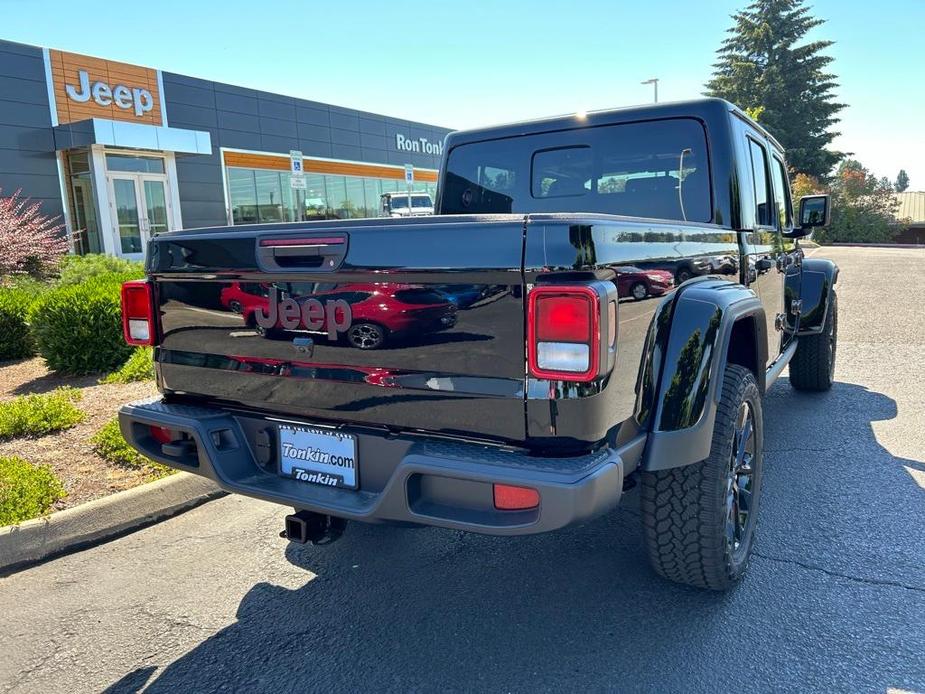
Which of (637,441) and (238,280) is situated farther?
(238,280)

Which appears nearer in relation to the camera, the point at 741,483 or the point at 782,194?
the point at 741,483

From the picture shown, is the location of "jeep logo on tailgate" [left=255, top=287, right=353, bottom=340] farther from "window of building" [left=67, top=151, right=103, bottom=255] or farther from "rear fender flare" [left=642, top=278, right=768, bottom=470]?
"window of building" [left=67, top=151, right=103, bottom=255]

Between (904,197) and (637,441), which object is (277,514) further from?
(904,197)

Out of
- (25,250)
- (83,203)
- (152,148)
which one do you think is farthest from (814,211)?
(83,203)

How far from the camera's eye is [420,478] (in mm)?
2203

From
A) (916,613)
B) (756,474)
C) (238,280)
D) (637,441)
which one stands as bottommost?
(916,613)

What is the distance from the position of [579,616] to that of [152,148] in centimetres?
2036

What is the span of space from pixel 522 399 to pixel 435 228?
604mm

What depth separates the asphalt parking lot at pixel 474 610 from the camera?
2385 mm

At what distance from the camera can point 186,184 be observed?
71.3 feet

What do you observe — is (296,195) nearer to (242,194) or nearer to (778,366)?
(242,194)

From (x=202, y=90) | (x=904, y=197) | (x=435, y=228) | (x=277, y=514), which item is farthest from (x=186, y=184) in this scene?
(x=904, y=197)

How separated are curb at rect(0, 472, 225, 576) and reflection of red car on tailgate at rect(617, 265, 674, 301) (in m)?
2.90

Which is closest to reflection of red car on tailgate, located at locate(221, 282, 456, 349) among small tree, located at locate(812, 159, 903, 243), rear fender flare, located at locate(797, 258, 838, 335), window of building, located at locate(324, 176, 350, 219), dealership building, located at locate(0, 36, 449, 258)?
rear fender flare, located at locate(797, 258, 838, 335)
